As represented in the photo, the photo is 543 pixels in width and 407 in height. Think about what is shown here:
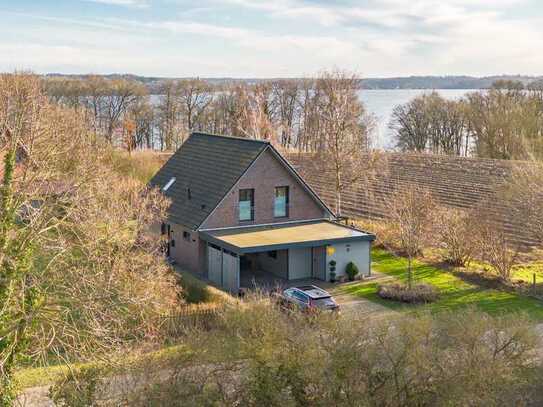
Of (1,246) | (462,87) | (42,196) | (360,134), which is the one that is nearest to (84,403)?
(1,246)

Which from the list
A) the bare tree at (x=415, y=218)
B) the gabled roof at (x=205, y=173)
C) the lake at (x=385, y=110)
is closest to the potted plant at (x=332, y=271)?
the bare tree at (x=415, y=218)

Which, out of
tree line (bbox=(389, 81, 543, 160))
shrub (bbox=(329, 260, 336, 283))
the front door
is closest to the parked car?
shrub (bbox=(329, 260, 336, 283))

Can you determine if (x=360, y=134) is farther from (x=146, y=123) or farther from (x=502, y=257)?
(x=146, y=123)

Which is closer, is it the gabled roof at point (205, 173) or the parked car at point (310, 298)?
the parked car at point (310, 298)

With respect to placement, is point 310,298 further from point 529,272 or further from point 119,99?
point 119,99

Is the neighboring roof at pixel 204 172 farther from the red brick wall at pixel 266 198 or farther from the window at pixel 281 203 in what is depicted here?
the window at pixel 281 203

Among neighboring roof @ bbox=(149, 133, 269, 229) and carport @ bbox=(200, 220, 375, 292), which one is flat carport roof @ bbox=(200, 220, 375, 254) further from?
neighboring roof @ bbox=(149, 133, 269, 229)
